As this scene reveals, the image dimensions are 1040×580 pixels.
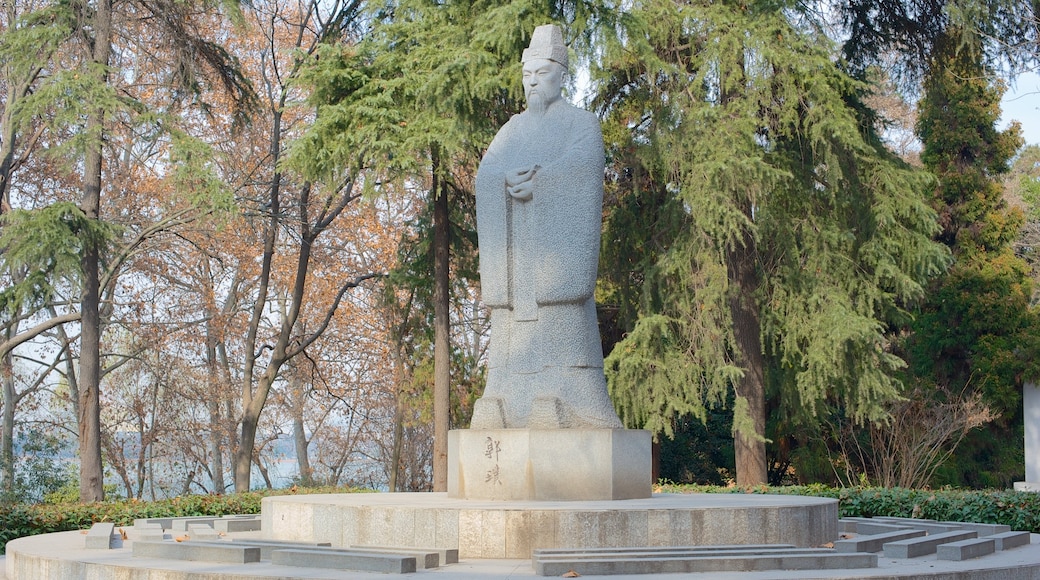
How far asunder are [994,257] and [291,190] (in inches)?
564

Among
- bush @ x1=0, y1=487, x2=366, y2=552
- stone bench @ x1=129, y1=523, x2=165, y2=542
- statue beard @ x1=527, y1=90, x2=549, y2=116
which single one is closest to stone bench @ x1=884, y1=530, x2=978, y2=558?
statue beard @ x1=527, y1=90, x2=549, y2=116

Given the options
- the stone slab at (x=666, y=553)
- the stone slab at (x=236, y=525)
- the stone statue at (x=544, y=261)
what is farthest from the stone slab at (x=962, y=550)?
the stone slab at (x=236, y=525)

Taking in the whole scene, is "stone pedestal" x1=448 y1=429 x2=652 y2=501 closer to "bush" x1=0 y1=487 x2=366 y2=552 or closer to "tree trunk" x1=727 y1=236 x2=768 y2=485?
"bush" x1=0 y1=487 x2=366 y2=552

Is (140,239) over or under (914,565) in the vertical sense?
over

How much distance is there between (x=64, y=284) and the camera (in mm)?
16906

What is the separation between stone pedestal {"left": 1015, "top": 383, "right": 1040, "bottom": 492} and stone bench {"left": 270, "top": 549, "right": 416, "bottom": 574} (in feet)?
52.8

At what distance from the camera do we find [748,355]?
61.9ft

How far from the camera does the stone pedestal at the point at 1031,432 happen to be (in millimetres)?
20281

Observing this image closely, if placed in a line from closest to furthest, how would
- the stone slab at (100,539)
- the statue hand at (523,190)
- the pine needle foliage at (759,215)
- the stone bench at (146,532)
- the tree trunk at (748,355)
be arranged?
1. the stone slab at (100,539)
2. the stone bench at (146,532)
3. the statue hand at (523,190)
4. the pine needle foliage at (759,215)
5. the tree trunk at (748,355)

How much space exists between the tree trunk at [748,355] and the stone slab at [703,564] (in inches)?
442

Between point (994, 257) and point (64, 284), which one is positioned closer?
point (64, 284)

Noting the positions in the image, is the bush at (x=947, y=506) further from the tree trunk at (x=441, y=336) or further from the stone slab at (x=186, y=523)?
the stone slab at (x=186, y=523)

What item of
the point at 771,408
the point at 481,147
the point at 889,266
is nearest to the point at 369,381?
the point at 771,408

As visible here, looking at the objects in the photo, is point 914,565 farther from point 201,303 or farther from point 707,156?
point 201,303
